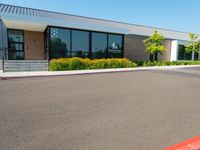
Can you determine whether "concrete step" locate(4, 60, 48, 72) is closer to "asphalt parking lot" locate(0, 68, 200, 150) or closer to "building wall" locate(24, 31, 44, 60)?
"building wall" locate(24, 31, 44, 60)

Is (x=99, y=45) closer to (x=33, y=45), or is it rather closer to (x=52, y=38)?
(x=52, y=38)

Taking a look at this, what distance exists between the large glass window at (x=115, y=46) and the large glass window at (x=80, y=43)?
9.58ft

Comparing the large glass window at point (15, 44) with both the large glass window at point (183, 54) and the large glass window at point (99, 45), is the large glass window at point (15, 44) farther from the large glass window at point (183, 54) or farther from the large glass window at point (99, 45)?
the large glass window at point (183, 54)

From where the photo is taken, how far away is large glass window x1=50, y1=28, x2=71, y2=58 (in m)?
16.5

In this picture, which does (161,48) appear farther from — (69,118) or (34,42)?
(69,118)

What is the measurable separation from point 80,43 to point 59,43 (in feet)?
7.80

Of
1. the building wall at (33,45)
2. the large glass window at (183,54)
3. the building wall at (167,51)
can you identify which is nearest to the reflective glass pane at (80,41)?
the building wall at (33,45)

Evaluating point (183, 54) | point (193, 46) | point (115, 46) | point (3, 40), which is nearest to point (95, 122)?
point (115, 46)

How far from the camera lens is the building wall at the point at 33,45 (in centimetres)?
1889

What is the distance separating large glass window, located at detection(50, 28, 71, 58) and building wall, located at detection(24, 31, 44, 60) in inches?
147

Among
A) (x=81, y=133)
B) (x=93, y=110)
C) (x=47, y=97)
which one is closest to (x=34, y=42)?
(x=47, y=97)

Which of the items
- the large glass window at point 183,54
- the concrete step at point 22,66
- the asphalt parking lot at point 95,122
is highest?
the large glass window at point 183,54

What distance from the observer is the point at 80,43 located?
18297 millimetres

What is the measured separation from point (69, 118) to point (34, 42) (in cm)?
1726
